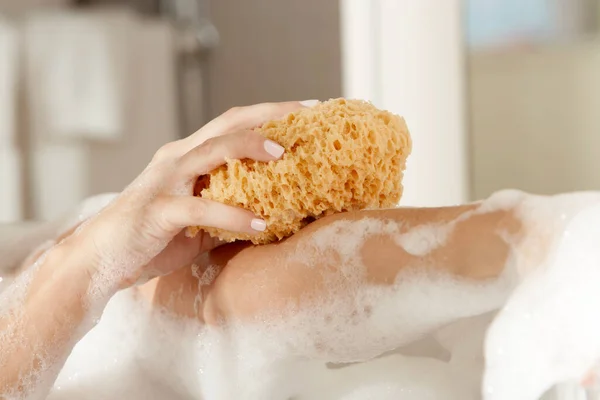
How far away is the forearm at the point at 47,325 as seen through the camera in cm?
65

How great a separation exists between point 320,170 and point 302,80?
1.10 metres

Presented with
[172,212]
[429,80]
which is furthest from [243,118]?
[429,80]

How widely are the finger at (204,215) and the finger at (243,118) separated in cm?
8

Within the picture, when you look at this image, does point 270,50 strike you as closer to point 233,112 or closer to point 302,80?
point 302,80

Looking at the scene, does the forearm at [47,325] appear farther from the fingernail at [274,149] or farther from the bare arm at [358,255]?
the fingernail at [274,149]

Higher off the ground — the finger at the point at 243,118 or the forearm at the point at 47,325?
the finger at the point at 243,118

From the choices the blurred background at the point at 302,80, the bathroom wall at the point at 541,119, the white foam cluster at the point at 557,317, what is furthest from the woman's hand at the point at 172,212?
the bathroom wall at the point at 541,119

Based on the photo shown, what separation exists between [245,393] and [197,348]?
7cm

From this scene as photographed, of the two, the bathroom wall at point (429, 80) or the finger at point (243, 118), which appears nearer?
the finger at point (243, 118)

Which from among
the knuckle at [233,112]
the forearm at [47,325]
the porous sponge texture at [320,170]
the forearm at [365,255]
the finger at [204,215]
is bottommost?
the forearm at [47,325]

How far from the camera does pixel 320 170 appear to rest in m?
0.58

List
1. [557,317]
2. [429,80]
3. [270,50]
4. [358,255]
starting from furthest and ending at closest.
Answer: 1. [270,50]
2. [429,80]
3. [358,255]
4. [557,317]

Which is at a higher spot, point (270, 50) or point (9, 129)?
point (270, 50)

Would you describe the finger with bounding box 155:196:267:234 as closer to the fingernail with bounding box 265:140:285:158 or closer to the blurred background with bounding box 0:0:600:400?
the fingernail with bounding box 265:140:285:158
